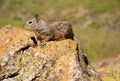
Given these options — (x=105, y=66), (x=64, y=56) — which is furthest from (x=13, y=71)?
(x=105, y=66)

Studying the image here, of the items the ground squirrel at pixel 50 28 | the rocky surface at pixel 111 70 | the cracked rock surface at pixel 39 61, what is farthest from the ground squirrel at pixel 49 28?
the rocky surface at pixel 111 70

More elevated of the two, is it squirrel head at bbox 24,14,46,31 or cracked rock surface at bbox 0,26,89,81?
squirrel head at bbox 24,14,46,31

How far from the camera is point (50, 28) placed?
18.3 m

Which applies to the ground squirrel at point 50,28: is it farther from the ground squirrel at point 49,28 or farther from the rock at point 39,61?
the rock at point 39,61

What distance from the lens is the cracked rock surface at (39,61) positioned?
17.0m

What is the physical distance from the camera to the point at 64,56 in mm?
17328

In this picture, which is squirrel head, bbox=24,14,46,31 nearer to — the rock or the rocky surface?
the rock

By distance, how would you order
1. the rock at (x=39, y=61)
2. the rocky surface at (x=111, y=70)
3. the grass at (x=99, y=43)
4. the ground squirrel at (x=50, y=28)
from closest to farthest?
the rock at (x=39, y=61)
the ground squirrel at (x=50, y=28)
the rocky surface at (x=111, y=70)
the grass at (x=99, y=43)

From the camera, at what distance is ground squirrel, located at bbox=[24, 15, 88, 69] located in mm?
18219

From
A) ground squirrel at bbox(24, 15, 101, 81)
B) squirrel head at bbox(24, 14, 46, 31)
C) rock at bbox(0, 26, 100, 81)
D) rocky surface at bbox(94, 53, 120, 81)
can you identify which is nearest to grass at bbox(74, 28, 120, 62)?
rocky surface at bbox(94, 53, 120, 81)

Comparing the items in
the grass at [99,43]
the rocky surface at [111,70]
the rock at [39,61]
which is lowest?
the grass at [99,43]

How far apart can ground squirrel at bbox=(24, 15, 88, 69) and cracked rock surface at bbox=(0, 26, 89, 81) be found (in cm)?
56

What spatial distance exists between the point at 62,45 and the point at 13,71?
2.51 m

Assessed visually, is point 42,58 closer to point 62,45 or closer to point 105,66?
point 62,45
